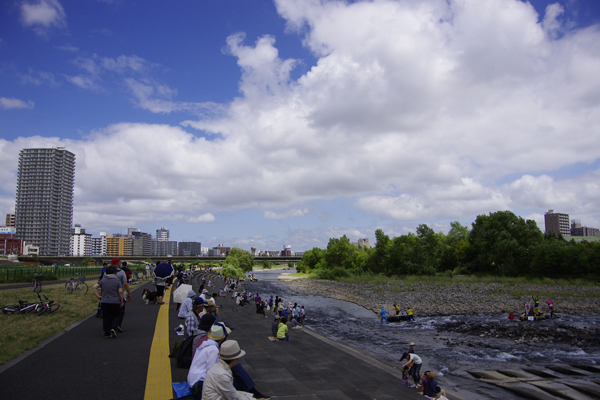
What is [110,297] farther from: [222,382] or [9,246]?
[9,246]

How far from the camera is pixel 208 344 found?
5871mm

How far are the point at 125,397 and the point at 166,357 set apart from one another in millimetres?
2713

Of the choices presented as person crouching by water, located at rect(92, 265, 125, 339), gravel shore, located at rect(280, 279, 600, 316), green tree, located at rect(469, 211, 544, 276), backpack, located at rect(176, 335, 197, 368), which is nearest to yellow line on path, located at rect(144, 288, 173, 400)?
backpack, located at rect(176, 335, 197, 368)

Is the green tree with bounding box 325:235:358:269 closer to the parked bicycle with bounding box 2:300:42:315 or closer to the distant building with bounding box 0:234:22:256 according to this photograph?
the parked bicycle with bounding box 2:300:42:315

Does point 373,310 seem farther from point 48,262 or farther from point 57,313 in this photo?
point 48,262

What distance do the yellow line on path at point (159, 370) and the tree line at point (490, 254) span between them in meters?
72.3

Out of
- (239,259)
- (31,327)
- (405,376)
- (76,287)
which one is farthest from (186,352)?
(239,259)

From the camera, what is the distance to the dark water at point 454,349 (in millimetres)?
15891

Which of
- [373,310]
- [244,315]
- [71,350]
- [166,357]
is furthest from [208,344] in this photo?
[373,310]

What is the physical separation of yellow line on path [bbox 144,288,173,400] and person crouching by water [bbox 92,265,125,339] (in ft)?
4.69

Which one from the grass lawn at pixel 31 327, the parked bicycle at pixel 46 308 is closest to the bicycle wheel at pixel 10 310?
→ the grass lawn at pixel 31 327

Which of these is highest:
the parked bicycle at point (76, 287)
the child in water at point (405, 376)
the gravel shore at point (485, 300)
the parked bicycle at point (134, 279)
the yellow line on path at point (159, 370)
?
the yellow line on path at point (159, 370)

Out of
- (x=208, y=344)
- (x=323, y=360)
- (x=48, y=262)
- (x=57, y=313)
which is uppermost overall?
(x=208, y=344)

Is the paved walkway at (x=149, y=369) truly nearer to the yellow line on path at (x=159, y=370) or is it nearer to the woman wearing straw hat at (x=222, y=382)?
the yellow line on path at (x=159, y=370)
